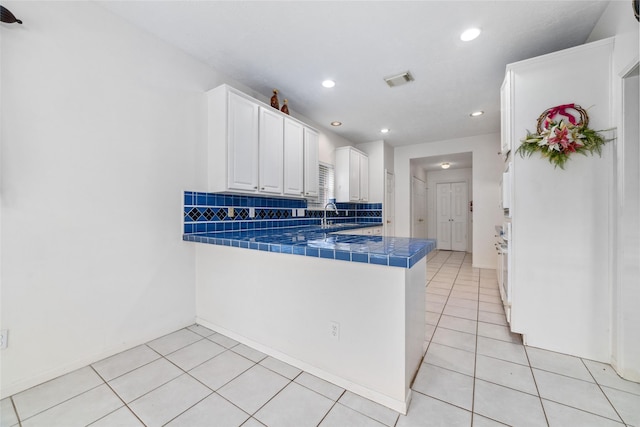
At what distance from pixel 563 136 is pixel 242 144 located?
263 cm

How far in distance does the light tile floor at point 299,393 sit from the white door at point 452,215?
549cm

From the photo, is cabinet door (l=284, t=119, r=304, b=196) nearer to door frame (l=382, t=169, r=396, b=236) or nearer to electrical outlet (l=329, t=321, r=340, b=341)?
electrical outlet (l=329, t=321, r=340, b=341)

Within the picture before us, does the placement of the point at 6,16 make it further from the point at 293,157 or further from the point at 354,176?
the point at 354,176

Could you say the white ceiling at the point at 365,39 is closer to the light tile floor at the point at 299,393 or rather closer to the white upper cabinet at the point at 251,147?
the white upper cabinet at the point at 251,147

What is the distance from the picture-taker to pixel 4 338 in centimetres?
151

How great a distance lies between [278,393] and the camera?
1546 millimetres

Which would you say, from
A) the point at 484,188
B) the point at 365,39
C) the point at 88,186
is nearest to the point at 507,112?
the point at 365,39

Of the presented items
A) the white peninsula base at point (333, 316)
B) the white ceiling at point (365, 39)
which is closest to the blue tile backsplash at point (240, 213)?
the white peninsula base at point (333, 316)

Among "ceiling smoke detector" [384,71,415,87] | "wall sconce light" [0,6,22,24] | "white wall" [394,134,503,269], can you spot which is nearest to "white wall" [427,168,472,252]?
"white wall" [394,134,503,269]

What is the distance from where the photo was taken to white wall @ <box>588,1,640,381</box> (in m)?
1.61

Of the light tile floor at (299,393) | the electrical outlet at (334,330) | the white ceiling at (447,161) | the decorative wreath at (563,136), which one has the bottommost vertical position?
the light tile floor at (299,393)

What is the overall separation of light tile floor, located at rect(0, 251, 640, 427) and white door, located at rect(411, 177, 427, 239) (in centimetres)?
439

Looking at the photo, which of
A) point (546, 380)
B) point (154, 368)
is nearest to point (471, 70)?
point (546, 380)

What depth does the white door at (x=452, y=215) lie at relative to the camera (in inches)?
279
